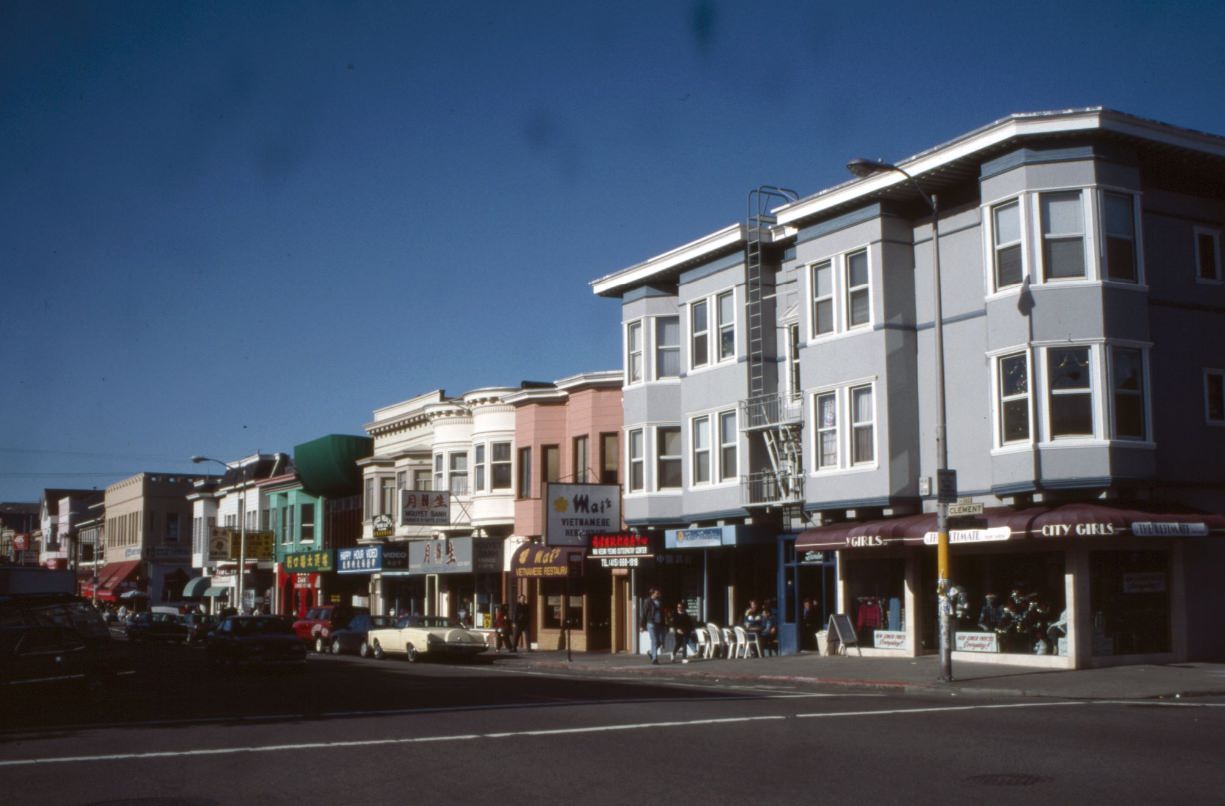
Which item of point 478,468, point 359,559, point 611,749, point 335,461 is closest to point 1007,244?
point 611,749

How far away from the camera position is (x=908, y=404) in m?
29.0

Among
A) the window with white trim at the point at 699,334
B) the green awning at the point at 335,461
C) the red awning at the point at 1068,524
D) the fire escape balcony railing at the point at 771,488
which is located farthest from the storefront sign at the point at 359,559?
the red awning at the point at 1068,524

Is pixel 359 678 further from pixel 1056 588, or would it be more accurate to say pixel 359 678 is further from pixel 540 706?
pixel 1056 588

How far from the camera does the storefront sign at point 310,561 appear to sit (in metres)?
59.6

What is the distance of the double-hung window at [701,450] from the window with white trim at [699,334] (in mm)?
1714

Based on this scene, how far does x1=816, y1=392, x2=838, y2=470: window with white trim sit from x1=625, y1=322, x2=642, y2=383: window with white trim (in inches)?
353

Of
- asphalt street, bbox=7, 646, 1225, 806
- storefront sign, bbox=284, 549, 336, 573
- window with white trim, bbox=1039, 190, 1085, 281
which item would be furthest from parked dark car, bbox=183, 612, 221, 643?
window with white trim, bbox=1039, 190, 1085, 281

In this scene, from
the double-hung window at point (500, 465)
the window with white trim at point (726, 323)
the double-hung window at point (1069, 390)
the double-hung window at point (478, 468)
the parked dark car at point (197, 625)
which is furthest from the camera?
the parked dark car at point (197, 625)

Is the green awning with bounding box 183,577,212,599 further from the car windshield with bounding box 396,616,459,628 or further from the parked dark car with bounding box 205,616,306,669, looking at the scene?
the parked dark car with bounding box 205,616,306,669

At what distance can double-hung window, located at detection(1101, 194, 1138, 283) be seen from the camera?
2559cm

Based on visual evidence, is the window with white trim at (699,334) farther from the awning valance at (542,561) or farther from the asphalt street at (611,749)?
the asphalt street at (611,749)

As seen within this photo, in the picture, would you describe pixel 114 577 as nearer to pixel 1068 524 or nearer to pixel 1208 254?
pixel 1068 524

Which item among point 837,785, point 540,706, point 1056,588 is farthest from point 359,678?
point 837,785

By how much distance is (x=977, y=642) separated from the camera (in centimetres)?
2748
